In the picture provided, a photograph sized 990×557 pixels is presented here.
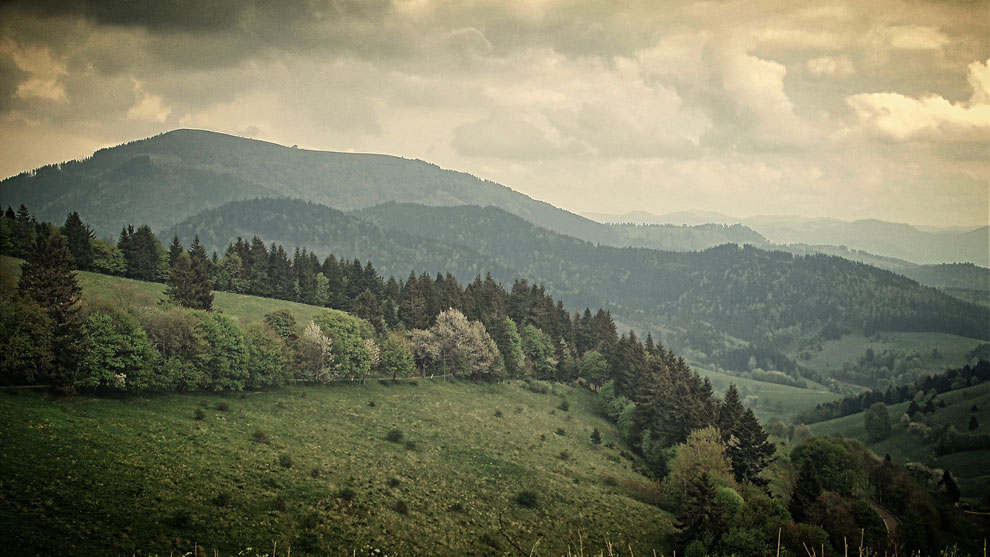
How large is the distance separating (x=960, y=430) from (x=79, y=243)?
234 meters

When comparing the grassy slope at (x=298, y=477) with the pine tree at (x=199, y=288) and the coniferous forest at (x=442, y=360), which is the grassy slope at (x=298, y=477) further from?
the pine tree at (x=199, y=288)

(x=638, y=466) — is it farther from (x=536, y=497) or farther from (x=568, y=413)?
(x=536, y=497)

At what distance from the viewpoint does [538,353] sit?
136 meters

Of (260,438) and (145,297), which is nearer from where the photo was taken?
(260,438)

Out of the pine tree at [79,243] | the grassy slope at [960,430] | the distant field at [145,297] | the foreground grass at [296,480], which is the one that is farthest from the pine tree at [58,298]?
the grassy slope at [960,430]

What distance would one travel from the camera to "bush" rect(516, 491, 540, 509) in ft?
203

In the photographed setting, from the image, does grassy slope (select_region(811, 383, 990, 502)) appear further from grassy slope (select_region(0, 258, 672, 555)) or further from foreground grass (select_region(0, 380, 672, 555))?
foreground grass (select_region(0, 380, 672, 555))

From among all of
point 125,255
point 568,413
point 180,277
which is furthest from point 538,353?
point 125,255

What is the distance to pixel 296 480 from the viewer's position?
5172 centimetres

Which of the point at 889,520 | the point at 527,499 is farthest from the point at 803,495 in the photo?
the point at 527,499

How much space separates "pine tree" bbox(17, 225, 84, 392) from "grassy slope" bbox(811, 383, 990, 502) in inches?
6017

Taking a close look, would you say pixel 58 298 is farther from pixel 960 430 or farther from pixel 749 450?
pixel 960 430

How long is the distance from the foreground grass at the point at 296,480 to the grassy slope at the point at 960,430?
9032 cm

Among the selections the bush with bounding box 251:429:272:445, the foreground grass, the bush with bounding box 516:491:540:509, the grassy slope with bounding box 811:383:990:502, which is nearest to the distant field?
the foreground grass
